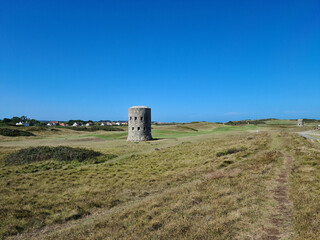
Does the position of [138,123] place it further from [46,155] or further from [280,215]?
[280,215]

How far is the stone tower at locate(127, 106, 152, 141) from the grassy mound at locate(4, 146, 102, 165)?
1532 centimetres

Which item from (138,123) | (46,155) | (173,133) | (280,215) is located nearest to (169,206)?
(280,215)

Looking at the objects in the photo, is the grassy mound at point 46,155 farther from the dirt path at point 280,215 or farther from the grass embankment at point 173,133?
the grass embankment at point 173,133

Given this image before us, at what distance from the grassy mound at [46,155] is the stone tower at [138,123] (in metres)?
15.3

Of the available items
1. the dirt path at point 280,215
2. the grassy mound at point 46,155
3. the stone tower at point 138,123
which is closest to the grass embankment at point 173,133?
the stone tower at point 138,123

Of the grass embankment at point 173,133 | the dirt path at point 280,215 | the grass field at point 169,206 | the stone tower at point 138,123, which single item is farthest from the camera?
the grass embankment at point 173,133

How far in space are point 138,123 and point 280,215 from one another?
32.2 m

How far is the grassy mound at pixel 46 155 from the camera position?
1908 cm

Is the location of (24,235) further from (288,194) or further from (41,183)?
(288,194)

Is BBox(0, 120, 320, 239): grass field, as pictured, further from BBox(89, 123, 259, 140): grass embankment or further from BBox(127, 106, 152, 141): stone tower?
BBox(89, 123, 259, 140): grass embankment

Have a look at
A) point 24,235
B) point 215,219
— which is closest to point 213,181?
point 215,219

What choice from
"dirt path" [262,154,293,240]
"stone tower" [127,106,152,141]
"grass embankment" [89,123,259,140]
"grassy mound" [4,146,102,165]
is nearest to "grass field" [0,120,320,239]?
"dirt path" [262,154,293,240]

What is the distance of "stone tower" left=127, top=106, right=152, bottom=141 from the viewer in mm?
36634

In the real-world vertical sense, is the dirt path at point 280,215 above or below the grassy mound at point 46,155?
above
